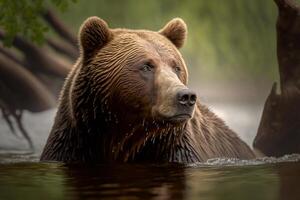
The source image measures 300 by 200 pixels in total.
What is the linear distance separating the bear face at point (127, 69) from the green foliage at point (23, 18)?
3.07 m

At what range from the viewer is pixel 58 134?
23.5ft

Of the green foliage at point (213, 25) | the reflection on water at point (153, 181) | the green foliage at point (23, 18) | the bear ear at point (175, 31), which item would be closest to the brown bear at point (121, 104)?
the bear ear at point (175, 31)

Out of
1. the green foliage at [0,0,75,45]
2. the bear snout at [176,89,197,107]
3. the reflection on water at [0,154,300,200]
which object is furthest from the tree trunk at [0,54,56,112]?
the bear snout at [176,89,197,107]

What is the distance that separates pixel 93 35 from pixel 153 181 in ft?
5.68

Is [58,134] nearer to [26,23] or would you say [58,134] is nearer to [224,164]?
[224,164]

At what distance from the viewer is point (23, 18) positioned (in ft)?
33.7

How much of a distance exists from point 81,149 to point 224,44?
13.6ft

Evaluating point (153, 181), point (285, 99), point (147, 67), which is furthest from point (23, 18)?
point (153, 181)

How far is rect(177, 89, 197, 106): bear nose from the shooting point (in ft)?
20.0

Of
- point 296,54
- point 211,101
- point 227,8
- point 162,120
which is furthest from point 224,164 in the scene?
point 227,8

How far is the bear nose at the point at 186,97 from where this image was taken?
6109 millimetres

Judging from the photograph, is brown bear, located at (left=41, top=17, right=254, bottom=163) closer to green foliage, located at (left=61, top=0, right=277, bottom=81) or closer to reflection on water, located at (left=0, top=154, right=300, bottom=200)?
reflection on water, located at (left=0, top=154, right=300, bottom=200)

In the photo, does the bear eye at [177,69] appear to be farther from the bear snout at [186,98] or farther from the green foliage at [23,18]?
the green foliage at [23,18]

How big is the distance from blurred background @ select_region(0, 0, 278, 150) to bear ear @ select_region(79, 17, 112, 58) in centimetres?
330
